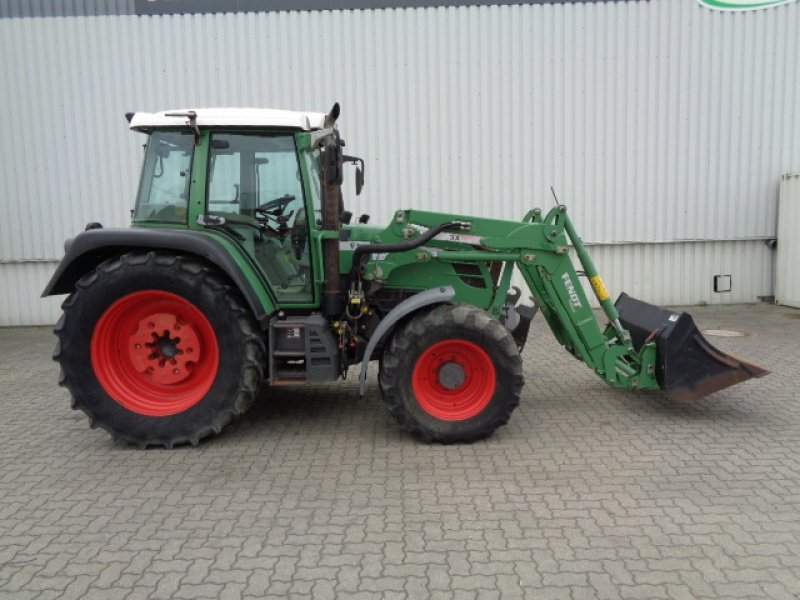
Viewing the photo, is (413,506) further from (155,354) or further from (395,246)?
(155,354)

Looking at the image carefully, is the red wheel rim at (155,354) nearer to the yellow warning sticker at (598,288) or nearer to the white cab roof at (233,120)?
the white cab roof at (233,120)

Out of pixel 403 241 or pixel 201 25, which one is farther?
pixel 201 25

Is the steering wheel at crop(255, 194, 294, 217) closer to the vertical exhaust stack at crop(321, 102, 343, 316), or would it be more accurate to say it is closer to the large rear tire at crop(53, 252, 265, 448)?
the vertical exhaust stack at crop(321, 102, 343, 316)

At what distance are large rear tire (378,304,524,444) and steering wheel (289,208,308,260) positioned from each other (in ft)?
3.15

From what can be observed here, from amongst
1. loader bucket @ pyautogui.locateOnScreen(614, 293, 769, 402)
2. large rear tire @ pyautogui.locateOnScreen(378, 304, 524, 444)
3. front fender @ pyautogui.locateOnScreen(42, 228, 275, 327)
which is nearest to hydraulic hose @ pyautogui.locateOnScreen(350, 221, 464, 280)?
large rear tire @ pyautogui.locateOnScreen(378, 304, 524, 444)

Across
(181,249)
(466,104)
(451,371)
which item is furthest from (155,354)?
(466,104)

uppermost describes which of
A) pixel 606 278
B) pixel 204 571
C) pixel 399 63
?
pixel 399 63

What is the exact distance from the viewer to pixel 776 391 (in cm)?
558

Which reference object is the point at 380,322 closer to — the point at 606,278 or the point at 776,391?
the point at 776,391

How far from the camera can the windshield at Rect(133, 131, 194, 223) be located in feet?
14.6

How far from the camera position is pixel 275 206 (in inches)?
179

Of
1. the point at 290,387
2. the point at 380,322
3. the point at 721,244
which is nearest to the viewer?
the point at 380,322

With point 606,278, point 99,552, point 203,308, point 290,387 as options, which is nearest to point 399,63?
point 606,278

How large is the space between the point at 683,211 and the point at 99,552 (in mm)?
9411
